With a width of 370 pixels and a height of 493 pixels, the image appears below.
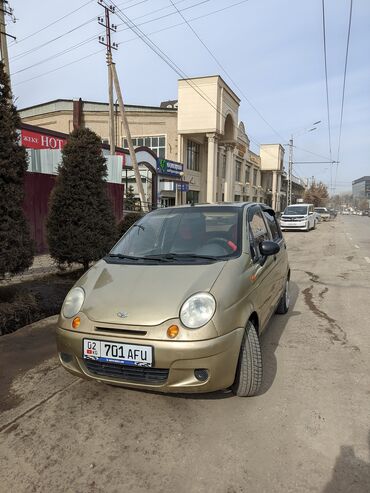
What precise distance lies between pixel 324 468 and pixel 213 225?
2420 mm

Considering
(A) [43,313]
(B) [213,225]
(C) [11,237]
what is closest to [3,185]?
(C) [11,237]

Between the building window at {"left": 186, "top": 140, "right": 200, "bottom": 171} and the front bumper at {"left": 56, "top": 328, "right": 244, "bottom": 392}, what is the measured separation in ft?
106

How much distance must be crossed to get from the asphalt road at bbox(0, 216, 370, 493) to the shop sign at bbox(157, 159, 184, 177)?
22874mm

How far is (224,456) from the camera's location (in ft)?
8.39

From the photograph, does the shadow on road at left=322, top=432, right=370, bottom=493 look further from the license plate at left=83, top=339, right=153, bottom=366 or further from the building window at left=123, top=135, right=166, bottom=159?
the building window at left=123, top=135, right=166, bottom=159

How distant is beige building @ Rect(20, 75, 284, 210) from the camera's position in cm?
3222

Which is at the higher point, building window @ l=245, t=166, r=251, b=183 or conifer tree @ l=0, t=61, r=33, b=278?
building window @ l=245, t=166, r=251, b=183

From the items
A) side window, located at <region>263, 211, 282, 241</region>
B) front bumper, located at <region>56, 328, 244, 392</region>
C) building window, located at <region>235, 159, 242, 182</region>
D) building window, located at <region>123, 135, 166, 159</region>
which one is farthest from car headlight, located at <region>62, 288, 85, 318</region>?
building window, located at <region>235, 159, 242, 182</region>

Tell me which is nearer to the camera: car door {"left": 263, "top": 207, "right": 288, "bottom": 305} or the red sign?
car door {"left": 263, "top": 207, "right": 288, "bottom": 305}

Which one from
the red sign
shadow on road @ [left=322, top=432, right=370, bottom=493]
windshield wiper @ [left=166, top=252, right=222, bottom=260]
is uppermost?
the red sign

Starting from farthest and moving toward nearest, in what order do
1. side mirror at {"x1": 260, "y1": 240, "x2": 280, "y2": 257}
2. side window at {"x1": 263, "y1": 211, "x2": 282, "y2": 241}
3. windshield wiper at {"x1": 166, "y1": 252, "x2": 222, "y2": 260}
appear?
side window at {"x1": 263, "y1": 211, "x2": 282, "y2": 241} < side mirror at {"x1": 260, "y1": 240, "x2": 280, "y2": 257} < windshield wiper at {"x1": 166, "y1": 252, "x2": 222, "y2": 260}

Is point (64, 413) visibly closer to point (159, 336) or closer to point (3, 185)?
point (159, 336)

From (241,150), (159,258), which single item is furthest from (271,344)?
(241,150)

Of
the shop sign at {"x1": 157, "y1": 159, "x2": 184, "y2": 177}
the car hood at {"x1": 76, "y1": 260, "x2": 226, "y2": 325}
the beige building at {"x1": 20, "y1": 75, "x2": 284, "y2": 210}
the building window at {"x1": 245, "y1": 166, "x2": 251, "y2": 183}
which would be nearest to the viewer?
the car hood at {"x1": 76, "y1": 260, "x2": 226, "y2": 325}
